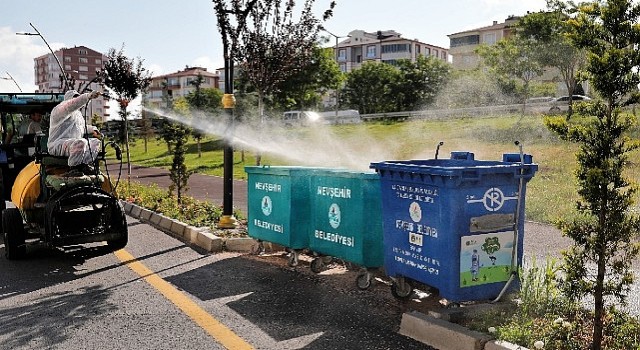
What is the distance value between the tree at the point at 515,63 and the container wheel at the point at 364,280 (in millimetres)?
25853

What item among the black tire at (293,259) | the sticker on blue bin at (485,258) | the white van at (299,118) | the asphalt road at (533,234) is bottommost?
the asphalt road at (533,234)

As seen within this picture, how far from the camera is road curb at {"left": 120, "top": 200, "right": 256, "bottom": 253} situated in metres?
8.41

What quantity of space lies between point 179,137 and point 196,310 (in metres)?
7.30

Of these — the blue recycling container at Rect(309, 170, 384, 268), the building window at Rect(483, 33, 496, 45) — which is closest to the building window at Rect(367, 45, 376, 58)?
the building window at Rect(483, 33, 496, 45)

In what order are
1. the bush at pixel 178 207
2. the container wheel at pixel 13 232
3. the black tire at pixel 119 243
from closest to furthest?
the container wheel at pixel 13 232 → the black tire at pixel 119 243 → the bush at pixel 178 207

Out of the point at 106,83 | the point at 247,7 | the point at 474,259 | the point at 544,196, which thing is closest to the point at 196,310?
the point at 474,259

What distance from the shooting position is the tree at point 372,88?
50188 mm

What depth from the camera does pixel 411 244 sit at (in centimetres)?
558

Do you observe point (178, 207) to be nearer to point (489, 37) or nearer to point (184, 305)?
point (184, 305)

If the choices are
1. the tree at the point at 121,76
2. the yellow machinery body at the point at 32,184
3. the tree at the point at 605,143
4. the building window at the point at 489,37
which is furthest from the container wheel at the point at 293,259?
the building window at the point at 489,37

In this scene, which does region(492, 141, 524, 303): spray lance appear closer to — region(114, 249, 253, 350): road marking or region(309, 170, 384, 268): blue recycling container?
region(309, 170, 384, 268): blue recycling container

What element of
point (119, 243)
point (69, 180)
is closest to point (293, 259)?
point (119, 243)

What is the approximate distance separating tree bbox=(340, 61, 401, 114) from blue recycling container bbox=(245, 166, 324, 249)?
42667 mm

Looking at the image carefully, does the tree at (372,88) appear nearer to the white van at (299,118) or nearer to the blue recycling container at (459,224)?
the white van at (299,118)
